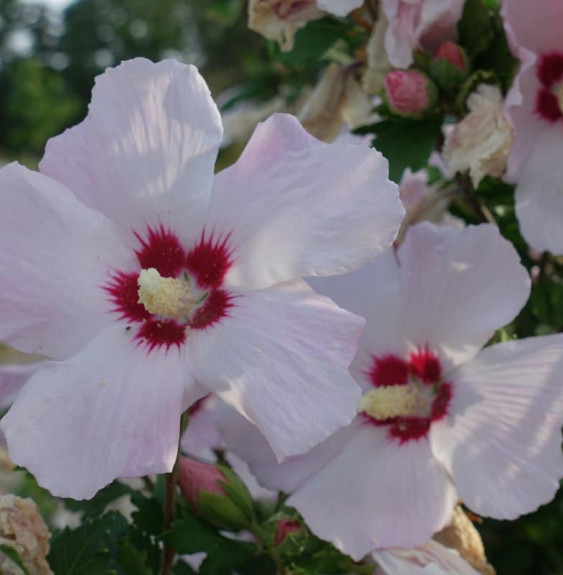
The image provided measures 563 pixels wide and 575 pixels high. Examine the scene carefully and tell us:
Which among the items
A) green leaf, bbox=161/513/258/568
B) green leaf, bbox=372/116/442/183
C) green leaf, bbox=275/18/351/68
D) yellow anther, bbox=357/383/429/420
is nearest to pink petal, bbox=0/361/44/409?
green leaf, bbox=161/513/258/568

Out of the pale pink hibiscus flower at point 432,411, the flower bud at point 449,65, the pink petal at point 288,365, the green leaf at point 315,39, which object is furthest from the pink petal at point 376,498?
the green leaf at point 315,39

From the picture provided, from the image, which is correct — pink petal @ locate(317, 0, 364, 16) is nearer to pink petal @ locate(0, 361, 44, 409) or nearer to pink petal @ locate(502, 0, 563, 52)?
pink petal @ locate(502, 0, 563, 52)

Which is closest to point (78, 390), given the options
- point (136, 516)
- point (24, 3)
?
point (136, 516)

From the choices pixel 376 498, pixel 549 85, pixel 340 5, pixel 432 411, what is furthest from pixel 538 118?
pixel 376 498

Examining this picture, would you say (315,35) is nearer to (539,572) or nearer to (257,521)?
(257,521)

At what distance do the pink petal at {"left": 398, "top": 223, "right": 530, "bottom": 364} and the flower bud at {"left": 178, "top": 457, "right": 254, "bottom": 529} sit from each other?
23 cm

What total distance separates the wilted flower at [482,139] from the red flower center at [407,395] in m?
0.22

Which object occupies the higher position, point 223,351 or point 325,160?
point 325,160

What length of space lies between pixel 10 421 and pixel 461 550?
48 centimetres

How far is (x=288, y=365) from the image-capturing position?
728mm

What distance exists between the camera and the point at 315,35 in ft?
4.25

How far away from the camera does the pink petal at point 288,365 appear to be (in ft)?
2.33

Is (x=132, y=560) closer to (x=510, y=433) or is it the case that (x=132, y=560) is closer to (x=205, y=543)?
(x=205, y=543)

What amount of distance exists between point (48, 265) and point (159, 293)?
93 millimetres
